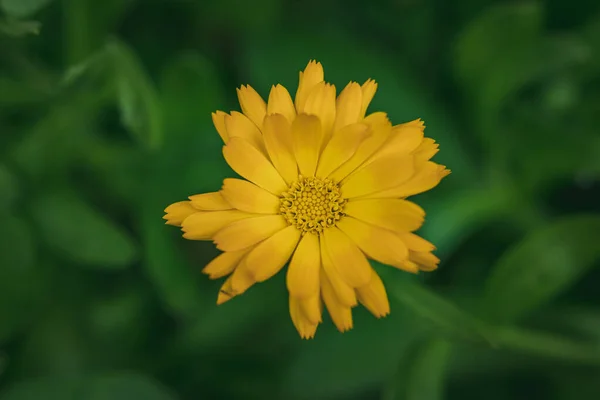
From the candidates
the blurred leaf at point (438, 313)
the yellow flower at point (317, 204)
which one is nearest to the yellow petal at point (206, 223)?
the yellow flower at point (317, 204)

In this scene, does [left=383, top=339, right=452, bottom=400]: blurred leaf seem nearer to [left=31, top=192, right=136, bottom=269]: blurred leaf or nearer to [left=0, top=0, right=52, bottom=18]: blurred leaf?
[left=31, top=192, right=136, bottom=269]: blurred leaf

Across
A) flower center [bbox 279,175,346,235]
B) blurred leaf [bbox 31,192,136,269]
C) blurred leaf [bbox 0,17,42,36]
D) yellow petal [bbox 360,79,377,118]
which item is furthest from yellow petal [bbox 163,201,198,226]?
blurred leaf [bbox 31,192,136,269]

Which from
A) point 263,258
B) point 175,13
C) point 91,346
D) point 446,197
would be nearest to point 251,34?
point 175,13

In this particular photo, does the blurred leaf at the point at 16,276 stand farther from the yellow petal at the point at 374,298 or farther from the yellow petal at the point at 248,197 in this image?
the yellow petal at the point at 374,298

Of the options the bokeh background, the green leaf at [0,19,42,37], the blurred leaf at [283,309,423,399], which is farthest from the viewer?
the blurred leaf at [283,309,423,399]

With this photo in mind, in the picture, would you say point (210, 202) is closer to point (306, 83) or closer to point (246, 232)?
point (246, 232)

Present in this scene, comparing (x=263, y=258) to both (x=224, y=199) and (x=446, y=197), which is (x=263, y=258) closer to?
(x=224, y=199)

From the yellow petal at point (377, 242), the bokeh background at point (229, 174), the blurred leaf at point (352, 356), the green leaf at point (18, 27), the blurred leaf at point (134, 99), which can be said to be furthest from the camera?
the blurred leaf at point (352, 356)
